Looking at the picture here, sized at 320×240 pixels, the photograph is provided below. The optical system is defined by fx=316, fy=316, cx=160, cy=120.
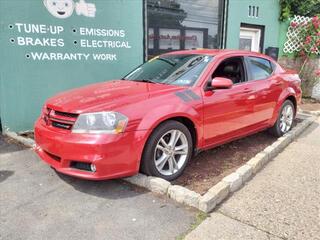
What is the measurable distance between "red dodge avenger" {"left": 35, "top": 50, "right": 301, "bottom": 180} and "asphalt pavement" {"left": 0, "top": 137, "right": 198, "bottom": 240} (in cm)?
30

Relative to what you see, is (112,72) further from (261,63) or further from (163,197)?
(163,197)

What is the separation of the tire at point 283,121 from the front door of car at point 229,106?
3.15 ft

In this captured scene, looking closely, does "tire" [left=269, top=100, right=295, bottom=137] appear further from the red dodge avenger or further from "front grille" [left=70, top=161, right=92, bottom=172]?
"front grille" [left=70, top=161, right=92, bottom=172]

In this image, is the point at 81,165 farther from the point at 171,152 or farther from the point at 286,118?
the point at 286,118

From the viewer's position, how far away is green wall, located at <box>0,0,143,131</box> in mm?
5250

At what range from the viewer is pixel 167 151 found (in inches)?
Result: 145

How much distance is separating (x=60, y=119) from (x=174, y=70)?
5.63 ft

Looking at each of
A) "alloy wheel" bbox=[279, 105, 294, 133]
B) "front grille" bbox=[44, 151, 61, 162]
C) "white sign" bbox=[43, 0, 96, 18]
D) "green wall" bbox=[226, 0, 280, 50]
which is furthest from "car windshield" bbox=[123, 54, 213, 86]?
"green wall" bbox=[226, 0, 280, 50]

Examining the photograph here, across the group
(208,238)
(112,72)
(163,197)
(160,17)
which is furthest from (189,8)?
(208,238)

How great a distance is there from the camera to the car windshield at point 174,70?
4145mm

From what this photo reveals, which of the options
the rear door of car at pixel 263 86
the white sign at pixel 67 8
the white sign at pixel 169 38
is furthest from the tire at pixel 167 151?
the white sign at pixel 169 38

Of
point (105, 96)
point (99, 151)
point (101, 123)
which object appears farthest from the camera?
point (105, 96)

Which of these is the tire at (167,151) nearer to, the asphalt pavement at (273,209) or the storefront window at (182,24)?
the asphalt pavement at (273,209)

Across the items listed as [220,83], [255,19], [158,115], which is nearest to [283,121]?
[220,83]
